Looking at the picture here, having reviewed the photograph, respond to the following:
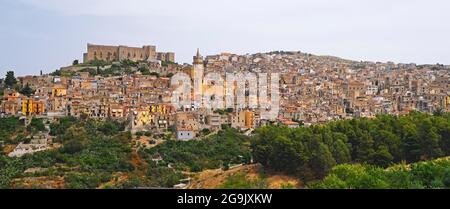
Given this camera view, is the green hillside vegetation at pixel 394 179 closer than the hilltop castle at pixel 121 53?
Yes

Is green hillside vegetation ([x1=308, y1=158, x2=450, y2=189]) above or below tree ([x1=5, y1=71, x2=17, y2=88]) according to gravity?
below

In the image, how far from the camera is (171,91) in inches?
709

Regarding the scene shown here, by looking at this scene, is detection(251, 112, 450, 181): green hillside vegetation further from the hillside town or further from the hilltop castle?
the hilltop castle

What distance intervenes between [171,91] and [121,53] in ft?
19.6

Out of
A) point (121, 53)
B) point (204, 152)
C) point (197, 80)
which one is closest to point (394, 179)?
point (204, 152)

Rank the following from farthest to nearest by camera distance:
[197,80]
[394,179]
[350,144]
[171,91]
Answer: [197,80]
[171,91]
[350,144]
[394,179]

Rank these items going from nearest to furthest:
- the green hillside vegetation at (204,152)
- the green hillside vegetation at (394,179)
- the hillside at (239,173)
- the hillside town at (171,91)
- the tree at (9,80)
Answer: the green hillside vegetation at (394,179) → the hillside at (239,173) → the green hillside vegetation at (204,152) → the hillside town at (171,91) → the tree at (9,80)

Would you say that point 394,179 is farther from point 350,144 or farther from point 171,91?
point 171,91

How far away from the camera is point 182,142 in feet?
39.2

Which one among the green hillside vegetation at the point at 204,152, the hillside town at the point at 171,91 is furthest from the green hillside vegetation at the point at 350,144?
the hillside town at the point at 171,91

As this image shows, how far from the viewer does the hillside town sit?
14195mm

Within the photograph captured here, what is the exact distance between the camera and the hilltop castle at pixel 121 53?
22.7 metres

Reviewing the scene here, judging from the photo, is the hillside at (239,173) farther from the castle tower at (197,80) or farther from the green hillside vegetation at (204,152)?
the castle tower at (197,80)

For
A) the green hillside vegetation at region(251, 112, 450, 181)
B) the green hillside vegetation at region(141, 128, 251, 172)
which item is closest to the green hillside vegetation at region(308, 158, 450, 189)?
the green hillside vegetation at region(251, 112, 450, 181)
